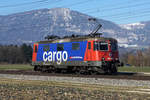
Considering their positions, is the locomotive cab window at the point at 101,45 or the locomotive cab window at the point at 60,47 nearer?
the locomotive cab window at the point at 101,45

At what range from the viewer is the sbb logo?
32844 millimetres

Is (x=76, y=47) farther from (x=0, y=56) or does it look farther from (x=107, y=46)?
(x=0, y=56)

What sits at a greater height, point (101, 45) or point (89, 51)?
point (101, 45)

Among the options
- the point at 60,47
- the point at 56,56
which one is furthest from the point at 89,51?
the point at 56,56

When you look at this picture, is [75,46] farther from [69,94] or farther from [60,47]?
[69,94]

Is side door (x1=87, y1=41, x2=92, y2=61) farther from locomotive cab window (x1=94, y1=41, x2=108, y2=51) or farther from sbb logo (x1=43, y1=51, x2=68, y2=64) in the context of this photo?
sbb logo (x1=43, y1=51, x2=68, y2=64)

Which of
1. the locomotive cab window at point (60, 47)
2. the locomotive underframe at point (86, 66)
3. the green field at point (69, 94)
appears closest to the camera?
the green field at point (69, 94)

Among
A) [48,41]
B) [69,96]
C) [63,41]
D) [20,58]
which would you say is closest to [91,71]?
[63,41]

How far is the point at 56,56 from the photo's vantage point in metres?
33.8

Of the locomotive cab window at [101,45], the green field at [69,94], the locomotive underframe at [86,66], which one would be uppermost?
the locomotive cab window at [101,45]

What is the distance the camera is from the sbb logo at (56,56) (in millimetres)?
32844

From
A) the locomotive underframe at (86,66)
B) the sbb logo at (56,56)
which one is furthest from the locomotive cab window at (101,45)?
the sbb logo at (56,56)

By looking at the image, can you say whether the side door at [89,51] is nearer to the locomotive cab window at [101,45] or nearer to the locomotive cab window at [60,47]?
the locomotive cab window at [101,45]

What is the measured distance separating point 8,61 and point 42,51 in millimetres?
99878
